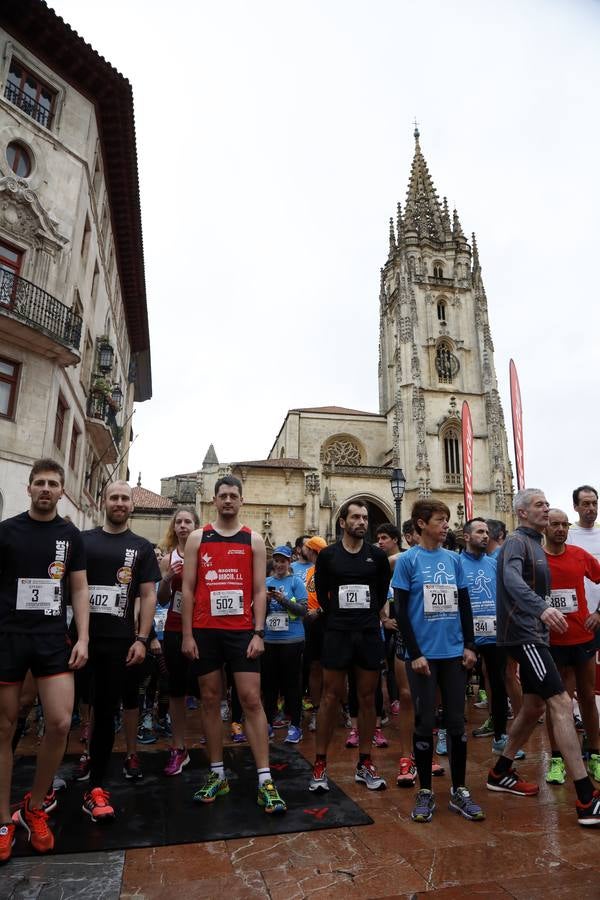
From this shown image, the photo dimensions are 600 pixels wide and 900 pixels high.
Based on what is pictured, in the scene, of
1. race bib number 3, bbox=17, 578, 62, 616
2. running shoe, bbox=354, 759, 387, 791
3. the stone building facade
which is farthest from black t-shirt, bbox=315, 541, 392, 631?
the stone building facade

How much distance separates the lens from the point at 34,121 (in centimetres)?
1428

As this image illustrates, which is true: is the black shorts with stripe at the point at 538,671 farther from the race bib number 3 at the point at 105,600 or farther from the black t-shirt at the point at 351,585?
the race bib number 3 at the point at 105,600

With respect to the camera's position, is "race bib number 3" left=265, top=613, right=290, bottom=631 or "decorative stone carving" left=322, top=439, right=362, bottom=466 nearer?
"race bib number 3" left=265, top=613, right=290, bottom=631

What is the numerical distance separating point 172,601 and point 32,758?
1.92 meters

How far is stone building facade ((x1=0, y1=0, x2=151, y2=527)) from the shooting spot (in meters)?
13.1

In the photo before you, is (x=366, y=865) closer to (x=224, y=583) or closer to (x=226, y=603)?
(x=226, y=603)

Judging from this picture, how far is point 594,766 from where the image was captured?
4.57 m

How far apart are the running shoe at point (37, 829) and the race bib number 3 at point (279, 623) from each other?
3.14 metres

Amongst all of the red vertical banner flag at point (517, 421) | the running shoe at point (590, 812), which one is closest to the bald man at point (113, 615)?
the running shoe at point (590, 812)

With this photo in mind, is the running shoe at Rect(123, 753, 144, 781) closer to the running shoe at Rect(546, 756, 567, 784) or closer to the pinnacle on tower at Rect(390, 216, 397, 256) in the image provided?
the running shoe at Rect(546, 756, 567, 784)

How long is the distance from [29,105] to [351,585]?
53.7 ft

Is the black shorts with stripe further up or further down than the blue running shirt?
further down

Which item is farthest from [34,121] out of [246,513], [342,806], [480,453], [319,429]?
[480,453]

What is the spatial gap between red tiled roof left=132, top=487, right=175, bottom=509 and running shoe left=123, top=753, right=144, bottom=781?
31985 mm
